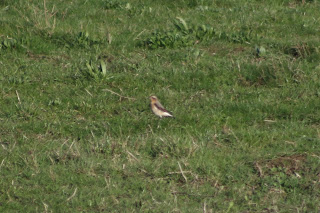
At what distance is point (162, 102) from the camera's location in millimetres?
9508

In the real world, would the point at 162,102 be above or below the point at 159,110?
below

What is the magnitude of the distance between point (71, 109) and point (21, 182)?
245 cm

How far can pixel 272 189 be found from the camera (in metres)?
6.80

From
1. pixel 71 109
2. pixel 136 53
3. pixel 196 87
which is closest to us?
pixel 71 109

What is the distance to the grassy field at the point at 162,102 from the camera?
687 cm

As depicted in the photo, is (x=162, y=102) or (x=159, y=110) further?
(x=162, y=102)

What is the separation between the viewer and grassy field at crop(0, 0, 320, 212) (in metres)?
Result: 6.87

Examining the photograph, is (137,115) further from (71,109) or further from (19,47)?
(19,47)

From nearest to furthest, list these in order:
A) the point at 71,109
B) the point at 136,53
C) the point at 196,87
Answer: the point at 71,109, the point at 196,87, the point at 136,53

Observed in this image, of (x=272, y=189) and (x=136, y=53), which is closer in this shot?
(x=272, y=189)

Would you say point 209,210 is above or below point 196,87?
above

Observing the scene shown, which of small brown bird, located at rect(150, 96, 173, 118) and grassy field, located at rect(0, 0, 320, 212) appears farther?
small brown bird, located at rect(150, 96, 173, 118)

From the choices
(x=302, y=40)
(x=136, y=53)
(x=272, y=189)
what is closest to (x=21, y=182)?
(x=272, y=189)

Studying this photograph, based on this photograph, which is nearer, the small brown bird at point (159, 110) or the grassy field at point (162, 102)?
the grassy field at point (162, 102)
